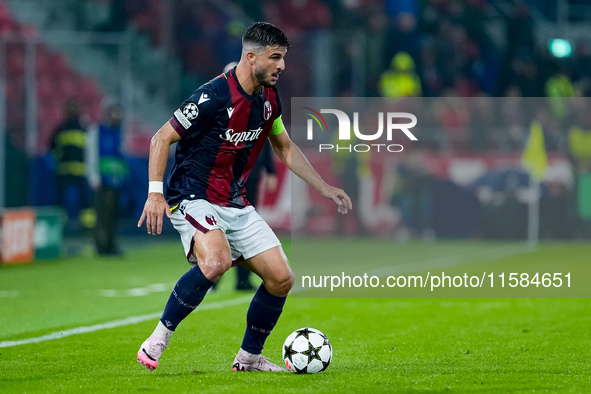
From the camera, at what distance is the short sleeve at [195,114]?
533 cm

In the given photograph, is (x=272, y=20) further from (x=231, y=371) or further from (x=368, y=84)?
(x=231, y=371)

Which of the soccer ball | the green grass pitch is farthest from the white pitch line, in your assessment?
the soccer ball

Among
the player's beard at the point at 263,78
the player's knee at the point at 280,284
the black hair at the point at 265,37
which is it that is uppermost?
the black hair at the point at 265,37

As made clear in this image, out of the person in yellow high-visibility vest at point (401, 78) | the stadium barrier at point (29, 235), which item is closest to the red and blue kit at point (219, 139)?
the stadium barrier at point (29, 235)

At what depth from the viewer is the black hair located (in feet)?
17.6

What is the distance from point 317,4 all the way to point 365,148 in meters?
4.91

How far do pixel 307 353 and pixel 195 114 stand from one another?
141 centimetres

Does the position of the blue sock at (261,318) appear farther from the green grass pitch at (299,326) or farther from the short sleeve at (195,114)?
the short sleeve at (195,114)

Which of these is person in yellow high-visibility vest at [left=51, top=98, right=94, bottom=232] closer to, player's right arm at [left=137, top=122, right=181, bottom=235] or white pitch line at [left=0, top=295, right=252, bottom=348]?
white pitch line at [left=0, top=295, right=252, bottom=348]

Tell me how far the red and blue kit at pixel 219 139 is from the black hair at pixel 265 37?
0.88 feet

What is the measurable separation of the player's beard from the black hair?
0.14 m

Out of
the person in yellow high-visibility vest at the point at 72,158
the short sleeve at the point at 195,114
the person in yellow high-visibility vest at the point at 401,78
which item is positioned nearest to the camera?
the short sleeve at the point at 195,114

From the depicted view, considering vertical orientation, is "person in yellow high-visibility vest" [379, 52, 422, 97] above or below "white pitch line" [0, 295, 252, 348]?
above

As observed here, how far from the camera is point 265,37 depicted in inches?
211
